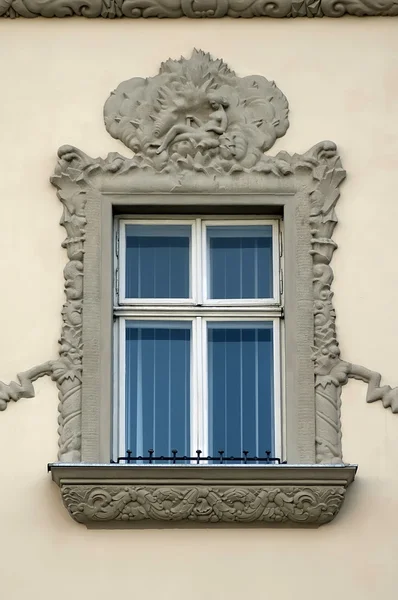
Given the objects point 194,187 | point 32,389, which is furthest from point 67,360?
point 194,187

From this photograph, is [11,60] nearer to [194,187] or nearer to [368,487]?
[194,187]

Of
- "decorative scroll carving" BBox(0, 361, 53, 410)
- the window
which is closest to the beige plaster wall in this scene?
"decorative scroll carving" BBox(0, 361, 53, 410)

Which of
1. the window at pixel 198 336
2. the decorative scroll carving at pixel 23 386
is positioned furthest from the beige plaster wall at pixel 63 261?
the window at pixel 198 336

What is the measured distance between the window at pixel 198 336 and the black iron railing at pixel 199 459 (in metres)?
0.03

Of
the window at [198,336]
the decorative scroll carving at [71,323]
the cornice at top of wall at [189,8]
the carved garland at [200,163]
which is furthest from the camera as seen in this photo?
the cornice at top of wall at [189,8]

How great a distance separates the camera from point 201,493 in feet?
40.4

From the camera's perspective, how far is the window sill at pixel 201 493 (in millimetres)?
12305

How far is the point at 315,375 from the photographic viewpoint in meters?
12.7

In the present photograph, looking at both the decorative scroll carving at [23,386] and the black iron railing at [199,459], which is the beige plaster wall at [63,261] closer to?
the decorative scroll carving at [23,386]

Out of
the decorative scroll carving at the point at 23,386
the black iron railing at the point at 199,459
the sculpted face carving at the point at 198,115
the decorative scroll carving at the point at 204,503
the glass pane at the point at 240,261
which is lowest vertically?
the decorative scroll carving at the point at 204,503

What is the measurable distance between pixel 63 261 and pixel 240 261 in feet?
3.39

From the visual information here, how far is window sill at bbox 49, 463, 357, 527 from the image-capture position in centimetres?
1230

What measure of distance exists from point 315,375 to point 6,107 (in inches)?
96.0

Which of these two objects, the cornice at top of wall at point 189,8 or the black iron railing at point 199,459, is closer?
the black iron railing at point 199,459
